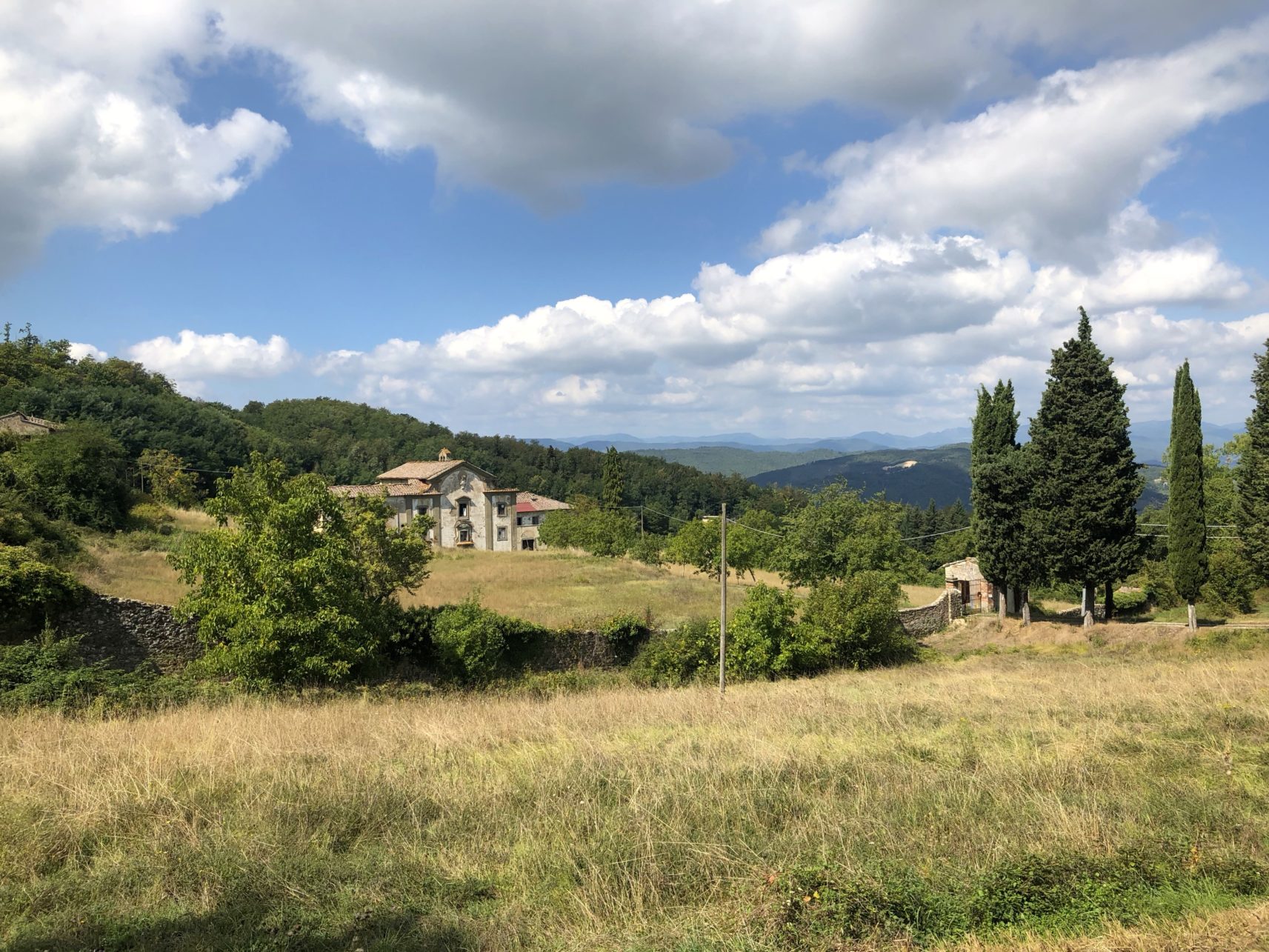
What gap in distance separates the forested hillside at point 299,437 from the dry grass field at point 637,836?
57.0 metres

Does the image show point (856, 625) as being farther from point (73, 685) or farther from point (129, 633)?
point (73, 685)

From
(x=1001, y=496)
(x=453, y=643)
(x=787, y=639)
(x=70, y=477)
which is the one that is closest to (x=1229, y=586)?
(x=1001, y=496)

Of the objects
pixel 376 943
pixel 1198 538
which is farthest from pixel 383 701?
pixel 1198 538

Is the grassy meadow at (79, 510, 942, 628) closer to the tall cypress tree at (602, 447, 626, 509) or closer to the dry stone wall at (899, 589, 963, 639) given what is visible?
the dry stone wall at (899, 589, 963, 639)

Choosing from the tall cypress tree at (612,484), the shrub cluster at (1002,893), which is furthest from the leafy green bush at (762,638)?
the tall cypress tree at (612,484)

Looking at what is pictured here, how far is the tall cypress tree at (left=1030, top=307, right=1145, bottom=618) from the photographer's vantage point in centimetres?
2900

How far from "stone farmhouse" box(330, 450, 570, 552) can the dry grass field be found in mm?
57749

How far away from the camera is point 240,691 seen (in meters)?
15.8

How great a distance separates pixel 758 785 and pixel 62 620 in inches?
700

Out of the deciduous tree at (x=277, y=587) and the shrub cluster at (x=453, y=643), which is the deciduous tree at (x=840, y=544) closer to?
the shrub cluster at (x=453, y=643)

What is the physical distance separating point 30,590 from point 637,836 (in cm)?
1698

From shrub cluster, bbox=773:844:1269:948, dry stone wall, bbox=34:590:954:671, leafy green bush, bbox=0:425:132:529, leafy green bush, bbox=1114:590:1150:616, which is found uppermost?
leafy green bush, bbox=0:425:132:529

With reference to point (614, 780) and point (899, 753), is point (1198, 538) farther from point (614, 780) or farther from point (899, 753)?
point (614, 780)

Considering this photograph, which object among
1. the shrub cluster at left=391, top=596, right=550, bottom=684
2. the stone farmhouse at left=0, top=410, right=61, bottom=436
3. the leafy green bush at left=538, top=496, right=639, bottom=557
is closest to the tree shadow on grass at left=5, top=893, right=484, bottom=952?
the shrub cluster at left=391, top=596, right=550, bottom=684
